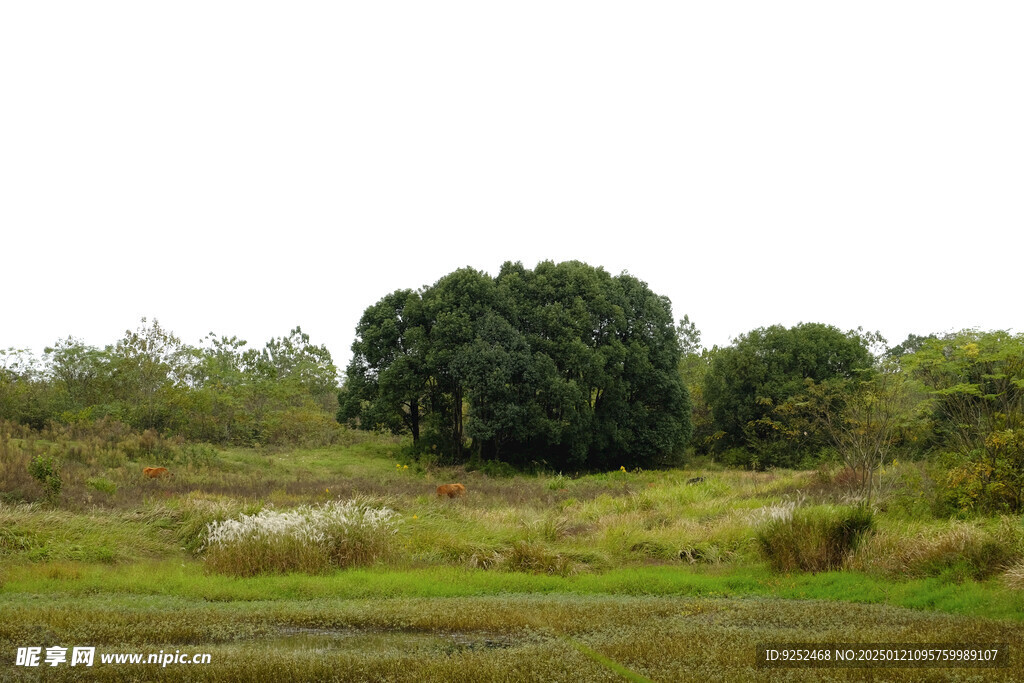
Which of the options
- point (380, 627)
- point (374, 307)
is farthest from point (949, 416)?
point (374, 307)

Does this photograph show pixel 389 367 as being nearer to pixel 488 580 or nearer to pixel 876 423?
pixel 876 423

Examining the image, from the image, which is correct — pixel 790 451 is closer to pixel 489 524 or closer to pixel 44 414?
pixel 489 524

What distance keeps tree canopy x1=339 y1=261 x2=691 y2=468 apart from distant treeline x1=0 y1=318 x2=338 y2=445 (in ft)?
16.8

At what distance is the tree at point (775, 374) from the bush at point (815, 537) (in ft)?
81.5

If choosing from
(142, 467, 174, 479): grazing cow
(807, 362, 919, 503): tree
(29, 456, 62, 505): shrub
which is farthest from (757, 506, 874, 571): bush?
(142, 467, 174, 479): grazing cow

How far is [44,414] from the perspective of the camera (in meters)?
28.6

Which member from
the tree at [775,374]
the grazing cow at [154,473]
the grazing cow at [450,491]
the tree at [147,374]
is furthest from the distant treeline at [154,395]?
the tree at [775,374]

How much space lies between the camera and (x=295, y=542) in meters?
11.5

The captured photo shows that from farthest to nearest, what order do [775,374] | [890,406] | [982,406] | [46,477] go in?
[775,374], [890,406], [46,477], [982,406]

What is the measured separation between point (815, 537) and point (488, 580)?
5.25 meters

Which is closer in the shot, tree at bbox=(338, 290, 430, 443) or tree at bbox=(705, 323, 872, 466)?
tree at bbox=(338, 290, 430, 443)

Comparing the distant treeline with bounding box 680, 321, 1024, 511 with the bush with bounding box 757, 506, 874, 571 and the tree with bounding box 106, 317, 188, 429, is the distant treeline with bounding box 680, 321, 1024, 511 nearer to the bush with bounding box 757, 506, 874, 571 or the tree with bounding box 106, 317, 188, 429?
the bush with bounding box 757, 506, 874, 571

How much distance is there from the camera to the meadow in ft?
19.6

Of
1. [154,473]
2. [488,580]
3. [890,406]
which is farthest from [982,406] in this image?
[154,473]
